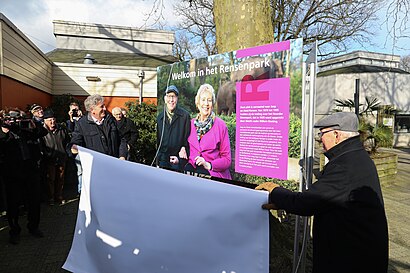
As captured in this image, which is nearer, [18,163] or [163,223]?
[163,223]

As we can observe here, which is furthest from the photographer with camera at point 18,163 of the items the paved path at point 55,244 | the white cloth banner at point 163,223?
the white cloth banner at point 163,223

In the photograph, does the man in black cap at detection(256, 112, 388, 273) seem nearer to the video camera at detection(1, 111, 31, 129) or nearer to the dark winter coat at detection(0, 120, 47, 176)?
the dark winter coat at detection(0, 120, 47, 176)

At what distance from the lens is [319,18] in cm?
1955

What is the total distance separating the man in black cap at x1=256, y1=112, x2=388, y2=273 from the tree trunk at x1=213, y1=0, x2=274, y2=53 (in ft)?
5.97

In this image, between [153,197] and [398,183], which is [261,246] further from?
[398,183]

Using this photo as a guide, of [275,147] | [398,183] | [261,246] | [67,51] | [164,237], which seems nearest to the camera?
[261,246]

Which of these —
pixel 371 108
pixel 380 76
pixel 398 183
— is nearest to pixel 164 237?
pixel 398 183

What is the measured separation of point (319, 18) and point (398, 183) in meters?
14.2

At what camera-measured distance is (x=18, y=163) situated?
423 cm

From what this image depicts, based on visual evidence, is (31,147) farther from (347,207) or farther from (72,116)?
(347,207)

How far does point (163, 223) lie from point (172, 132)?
188 centimetres

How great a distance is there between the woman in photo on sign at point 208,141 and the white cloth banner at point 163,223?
95 cm

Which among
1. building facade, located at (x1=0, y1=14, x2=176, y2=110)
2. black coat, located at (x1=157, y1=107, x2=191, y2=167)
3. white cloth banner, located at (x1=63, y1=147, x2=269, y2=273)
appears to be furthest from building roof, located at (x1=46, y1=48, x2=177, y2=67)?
white cloth banner, located at (x1=63, y1=147, x2=269, y2=273)

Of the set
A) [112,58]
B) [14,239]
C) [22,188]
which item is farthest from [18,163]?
[112,58]
